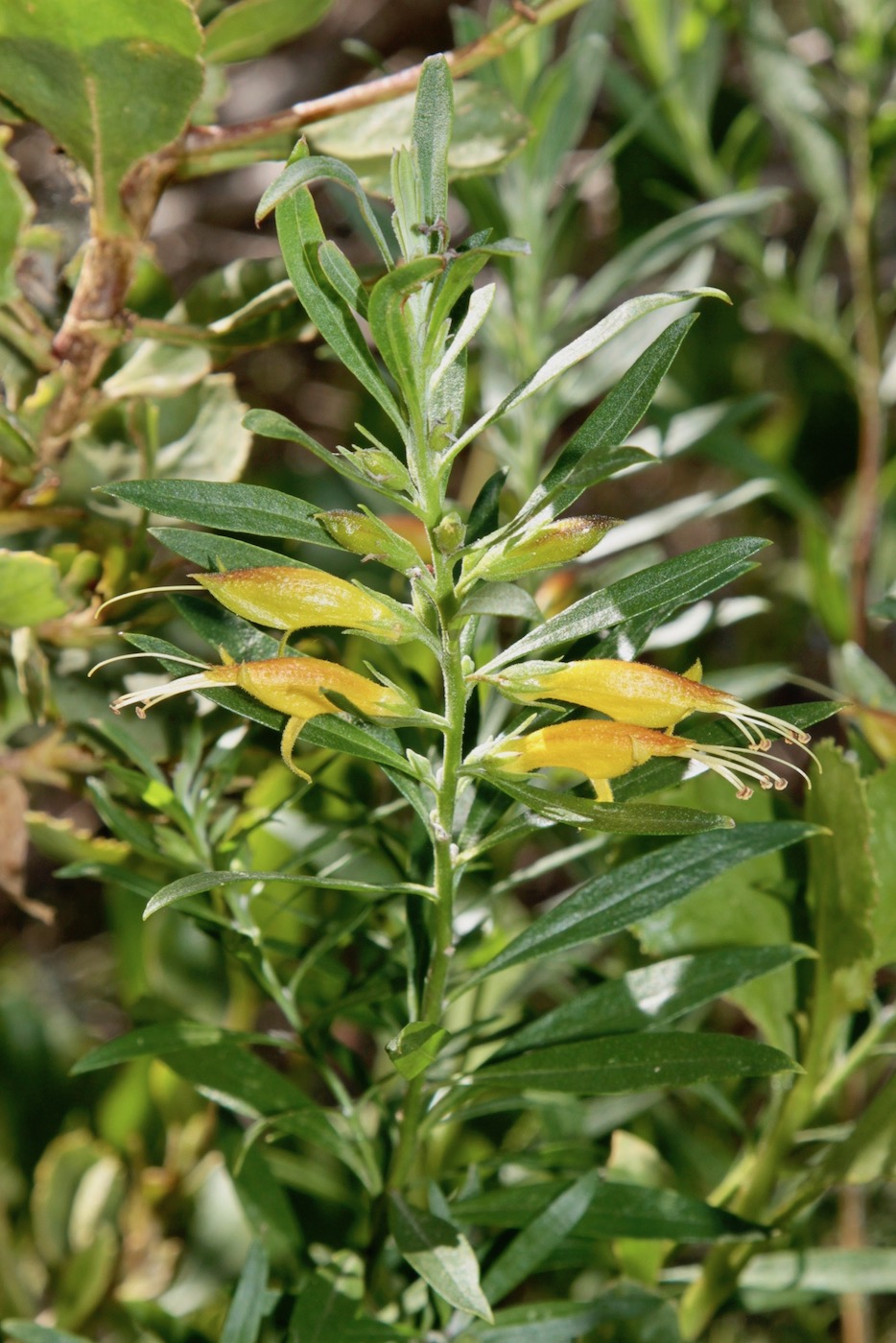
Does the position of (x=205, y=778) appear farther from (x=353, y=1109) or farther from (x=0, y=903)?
(x=0, y=903)

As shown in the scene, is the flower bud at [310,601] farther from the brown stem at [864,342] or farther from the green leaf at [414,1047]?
the brown stem at [864,342]

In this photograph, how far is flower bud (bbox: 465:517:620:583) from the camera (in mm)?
434

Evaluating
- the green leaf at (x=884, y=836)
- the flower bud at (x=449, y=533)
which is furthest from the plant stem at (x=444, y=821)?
the green leaf at (x=884, y=836)

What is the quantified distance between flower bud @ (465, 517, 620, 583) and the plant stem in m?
0.02

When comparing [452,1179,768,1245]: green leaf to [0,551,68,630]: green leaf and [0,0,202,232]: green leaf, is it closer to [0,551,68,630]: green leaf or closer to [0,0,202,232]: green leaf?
[0,551,68,630]: green leaf

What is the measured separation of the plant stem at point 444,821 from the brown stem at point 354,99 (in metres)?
0.32

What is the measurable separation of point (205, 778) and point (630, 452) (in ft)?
1.10

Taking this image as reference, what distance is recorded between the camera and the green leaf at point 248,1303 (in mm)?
542

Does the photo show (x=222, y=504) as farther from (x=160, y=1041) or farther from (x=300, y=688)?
(x=160, y=1041)

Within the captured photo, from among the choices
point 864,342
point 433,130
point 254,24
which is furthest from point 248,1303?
point 864,342

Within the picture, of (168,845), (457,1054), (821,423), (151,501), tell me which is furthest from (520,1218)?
(821,423)

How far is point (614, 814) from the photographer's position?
424 millimetres

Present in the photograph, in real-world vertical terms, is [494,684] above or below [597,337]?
below

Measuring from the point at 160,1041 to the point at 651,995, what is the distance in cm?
24
